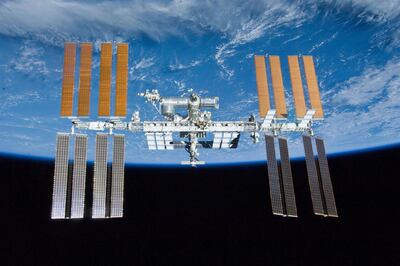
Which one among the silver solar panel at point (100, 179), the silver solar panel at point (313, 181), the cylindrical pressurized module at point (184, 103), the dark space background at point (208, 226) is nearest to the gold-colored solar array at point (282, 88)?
the silver solar panel at point (313, 181)

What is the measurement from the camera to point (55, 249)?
15906 mm

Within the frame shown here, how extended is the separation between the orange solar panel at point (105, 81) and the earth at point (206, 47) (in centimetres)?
105

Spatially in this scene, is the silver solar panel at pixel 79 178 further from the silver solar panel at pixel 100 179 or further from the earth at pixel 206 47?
the earth at pixel 206 47

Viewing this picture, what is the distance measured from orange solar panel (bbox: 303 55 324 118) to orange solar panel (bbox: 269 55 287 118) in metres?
0.63

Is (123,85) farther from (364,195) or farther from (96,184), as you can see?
(364,195)

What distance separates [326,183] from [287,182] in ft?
2.83

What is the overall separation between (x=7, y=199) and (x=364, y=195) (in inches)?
820

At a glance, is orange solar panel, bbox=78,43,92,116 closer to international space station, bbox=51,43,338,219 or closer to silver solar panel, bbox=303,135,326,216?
international space station, bbox=51,43,338,219

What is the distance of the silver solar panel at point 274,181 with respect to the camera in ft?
20.3

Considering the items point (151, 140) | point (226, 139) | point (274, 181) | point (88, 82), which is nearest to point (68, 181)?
point (151, 140)

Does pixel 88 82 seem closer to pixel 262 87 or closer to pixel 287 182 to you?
pixel 262 87

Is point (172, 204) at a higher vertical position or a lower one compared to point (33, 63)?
lower

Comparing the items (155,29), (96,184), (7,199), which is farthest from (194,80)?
(7,199)

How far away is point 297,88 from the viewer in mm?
6359
